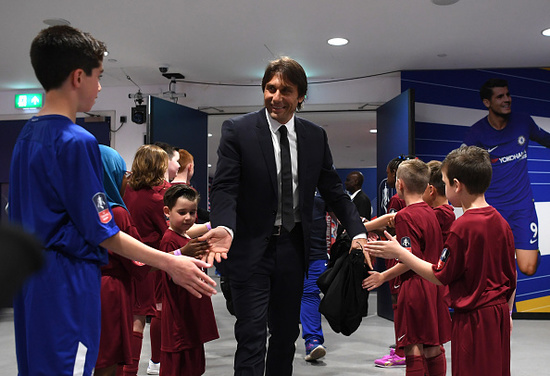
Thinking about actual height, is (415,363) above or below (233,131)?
below

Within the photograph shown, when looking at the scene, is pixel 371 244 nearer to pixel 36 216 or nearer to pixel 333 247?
pixel 333 247

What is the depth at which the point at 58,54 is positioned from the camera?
1.49 meters

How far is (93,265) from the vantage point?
149 cm

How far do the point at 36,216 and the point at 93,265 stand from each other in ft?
0.66

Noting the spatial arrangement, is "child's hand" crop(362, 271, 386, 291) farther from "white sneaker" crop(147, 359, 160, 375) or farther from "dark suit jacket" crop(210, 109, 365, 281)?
"white sneaker" crop(147, 359, 160, 375)

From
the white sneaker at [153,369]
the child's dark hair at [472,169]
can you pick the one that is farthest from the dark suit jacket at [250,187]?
the white sneaker at [153,369]

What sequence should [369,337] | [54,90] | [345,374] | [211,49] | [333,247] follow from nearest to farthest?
1. [54,90]
2. [333,247]
3. [345,374]
4. [369,337]
5. [211,49]

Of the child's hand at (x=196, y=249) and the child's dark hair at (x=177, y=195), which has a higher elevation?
the child's dark hair at (x=177, y=195)

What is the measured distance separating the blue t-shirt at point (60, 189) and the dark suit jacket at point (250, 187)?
2.60 feet

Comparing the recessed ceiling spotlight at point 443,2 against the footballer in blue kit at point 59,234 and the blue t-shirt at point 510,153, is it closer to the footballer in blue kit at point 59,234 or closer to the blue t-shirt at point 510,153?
the blue t-shirt at point 510,153

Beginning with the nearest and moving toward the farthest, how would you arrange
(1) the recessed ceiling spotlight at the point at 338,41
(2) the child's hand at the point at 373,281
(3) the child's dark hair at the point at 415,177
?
(2) the child's hand at the point at 373,281, (3) the child's dark hair at the point at 415,177, (1) the recessed ceiling spotlight at the point at 338,41

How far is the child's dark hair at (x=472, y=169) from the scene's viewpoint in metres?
2.17

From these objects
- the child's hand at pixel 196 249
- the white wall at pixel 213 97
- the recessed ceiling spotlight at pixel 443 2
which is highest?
the recessed ceiling spotlight at pixel 443 2

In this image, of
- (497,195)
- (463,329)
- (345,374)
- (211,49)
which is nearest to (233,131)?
(463,329)
